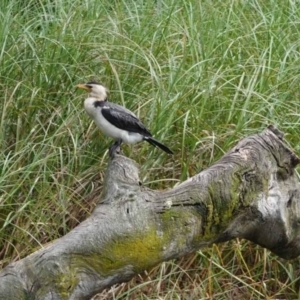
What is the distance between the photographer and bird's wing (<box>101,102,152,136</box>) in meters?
3.35

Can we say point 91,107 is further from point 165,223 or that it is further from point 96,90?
point 165,223

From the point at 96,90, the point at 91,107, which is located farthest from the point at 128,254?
the point at 96,90

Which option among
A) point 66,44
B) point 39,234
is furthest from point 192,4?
point 39,234

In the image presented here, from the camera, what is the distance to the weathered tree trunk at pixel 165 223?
2.16 meters

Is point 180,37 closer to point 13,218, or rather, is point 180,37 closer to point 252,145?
point 13,218

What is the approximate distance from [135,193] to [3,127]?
163 centimetres

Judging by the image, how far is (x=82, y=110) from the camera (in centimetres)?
389

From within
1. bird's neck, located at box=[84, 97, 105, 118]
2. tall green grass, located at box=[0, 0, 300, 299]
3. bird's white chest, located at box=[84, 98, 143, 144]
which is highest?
bird's neck, located at box=[84, 97, 105, 118]

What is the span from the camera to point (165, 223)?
234 centimetres

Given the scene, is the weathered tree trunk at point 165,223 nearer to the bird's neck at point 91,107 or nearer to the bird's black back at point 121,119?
the bird's black back at point 121,119

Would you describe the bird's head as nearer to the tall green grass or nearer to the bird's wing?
the bird's wing

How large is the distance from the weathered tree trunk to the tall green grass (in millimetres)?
717

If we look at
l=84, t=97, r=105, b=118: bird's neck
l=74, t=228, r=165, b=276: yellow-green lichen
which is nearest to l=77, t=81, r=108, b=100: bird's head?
l=84, t=97, r=105, b=118: bird's neck

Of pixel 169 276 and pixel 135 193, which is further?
pixel 169 276
